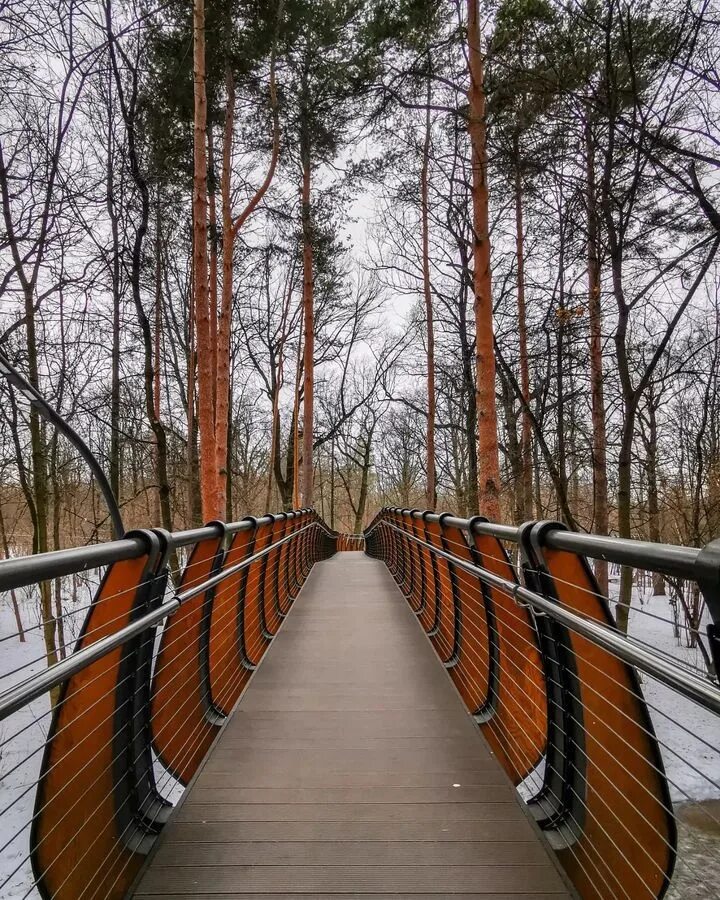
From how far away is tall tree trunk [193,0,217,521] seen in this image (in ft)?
27.7

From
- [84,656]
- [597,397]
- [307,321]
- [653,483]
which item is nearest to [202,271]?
[307,321]

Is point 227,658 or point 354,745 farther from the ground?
point 227,658

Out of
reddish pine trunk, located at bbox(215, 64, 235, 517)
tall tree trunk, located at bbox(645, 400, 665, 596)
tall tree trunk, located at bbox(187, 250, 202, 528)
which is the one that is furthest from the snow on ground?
tall tree trunk, located at bbox(187, 250, 202, 528)

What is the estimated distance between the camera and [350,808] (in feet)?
7.04

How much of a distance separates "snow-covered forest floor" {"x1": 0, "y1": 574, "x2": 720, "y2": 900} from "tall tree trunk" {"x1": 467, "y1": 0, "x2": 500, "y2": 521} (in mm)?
2530

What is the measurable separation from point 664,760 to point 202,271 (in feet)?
37.6

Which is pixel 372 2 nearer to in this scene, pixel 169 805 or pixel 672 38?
pixel 672 38

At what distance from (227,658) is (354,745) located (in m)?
1.12

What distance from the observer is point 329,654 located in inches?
169

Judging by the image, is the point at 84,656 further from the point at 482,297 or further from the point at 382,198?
the point at 382,198

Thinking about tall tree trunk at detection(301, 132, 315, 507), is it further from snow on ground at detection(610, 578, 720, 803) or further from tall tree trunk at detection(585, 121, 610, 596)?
snow on ground at detection(610, 578, 720, 803)

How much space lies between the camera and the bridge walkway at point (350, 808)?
1750 mm

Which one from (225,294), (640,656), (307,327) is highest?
(307,327)

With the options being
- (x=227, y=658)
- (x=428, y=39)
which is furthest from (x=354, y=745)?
(x=428, y=39)
